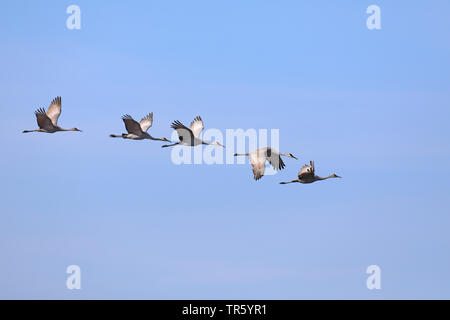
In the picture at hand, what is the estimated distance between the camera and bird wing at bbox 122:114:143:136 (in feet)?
281

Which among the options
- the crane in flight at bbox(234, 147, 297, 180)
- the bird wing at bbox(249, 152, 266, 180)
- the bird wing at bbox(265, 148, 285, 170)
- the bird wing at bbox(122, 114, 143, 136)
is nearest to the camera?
the bird wing at bbox(249, 152, 266, 180)

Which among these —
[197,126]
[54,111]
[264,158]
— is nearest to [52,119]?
Answer: [54,111]

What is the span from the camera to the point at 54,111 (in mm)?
88625

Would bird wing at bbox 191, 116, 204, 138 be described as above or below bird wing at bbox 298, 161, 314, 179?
above

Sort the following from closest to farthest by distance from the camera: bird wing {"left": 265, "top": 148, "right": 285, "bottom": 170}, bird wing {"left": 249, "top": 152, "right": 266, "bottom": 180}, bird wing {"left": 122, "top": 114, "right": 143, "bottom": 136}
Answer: bird wing {"left": 249, "top": 152, "right": 266, "bottom": 180} < bird wing {"left": 265, "top": 148, "right": 285, "bottom": 170} < bird wing {"left": 122, "top": 114, "right": 143, "bottom": 136}

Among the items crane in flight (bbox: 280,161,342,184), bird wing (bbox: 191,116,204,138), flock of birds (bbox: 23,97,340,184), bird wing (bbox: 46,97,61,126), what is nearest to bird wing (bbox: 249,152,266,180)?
flock of birds (bbox: 23,97,340,184)

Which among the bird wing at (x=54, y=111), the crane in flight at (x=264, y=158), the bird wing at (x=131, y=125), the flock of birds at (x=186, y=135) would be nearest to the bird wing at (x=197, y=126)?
the flock of birds at (x=186, y=135)

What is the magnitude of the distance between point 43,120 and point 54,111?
1250 millimetres

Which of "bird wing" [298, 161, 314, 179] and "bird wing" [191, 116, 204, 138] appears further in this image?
"bird wing" [191, 116, 204, 138]

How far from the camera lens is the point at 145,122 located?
3610 inches

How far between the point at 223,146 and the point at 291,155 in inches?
239

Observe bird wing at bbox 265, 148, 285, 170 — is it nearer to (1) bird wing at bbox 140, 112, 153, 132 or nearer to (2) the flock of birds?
(2) the flock of birds

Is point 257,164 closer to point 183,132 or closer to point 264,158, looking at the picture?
point 264,158
